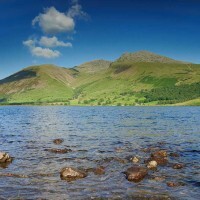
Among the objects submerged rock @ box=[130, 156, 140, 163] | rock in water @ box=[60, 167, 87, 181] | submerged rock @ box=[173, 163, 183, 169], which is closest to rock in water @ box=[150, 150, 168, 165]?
submerged rock @ box=[130, 156, 140, 163]

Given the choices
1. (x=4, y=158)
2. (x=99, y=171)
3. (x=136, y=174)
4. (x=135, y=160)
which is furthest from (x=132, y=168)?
(x=4, y=158)

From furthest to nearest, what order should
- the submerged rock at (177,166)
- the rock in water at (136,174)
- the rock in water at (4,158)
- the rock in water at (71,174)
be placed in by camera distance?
1. the rock in water at (4,158)
2. the submerged rock at (177,166)
3. the rock in water at (71,174)
4. the rock in water at (136,174)

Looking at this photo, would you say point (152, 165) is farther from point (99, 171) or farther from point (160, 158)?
point (99, 171)

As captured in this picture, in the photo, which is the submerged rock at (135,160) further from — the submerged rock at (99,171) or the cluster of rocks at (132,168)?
the submerged rock at (99,171)

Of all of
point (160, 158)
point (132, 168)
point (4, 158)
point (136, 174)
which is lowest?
point (160, 158)

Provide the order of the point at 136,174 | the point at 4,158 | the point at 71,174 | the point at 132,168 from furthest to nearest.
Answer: the point at 4,158 → the point at 132,168 → the point at 71,174 → the point at 136,174

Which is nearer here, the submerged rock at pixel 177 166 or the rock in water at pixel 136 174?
the rock in water at pixel 136 174

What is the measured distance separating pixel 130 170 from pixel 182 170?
5.25 m

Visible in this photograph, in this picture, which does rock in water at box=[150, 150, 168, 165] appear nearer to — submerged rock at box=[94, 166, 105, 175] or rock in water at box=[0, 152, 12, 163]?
submerged rock at box=[94, 166, 105, 175]

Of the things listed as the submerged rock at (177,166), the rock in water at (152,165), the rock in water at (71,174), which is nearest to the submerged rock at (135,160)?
the rock in water at (152,165)

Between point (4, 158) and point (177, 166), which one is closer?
point (177, 166)

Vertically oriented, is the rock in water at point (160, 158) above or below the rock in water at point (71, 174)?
below

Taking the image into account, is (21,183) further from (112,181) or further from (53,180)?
(112,181)

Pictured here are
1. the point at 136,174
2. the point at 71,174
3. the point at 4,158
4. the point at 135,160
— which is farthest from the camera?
the point at 135,160
